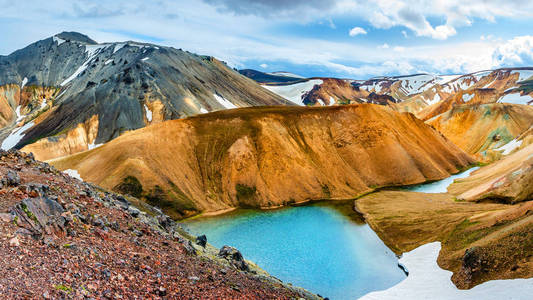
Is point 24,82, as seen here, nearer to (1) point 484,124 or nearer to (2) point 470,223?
(2) point 470,223

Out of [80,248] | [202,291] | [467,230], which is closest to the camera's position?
[80,248]

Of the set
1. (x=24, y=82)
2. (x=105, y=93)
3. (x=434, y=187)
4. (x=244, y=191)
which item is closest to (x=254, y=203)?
(x=244, y=191)

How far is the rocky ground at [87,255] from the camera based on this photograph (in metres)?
11.2

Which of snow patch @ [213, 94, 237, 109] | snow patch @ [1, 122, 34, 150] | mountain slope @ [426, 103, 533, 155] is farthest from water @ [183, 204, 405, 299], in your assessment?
mountain slope @ [426, 103, 533, 155]

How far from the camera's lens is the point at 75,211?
52.8ft

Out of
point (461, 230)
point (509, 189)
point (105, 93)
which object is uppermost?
point (105, 93)

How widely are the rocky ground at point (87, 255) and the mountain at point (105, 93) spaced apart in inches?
3316

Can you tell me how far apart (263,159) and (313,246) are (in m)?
25.5

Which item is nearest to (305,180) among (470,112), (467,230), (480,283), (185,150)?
(185,150)

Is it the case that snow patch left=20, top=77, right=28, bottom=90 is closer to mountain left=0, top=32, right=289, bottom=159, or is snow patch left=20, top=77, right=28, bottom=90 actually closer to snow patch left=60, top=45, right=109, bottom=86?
mountain left=0, top=32, right=289, bottom=159

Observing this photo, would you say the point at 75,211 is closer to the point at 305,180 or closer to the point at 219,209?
the point at 219,209

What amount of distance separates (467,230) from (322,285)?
54.1 ft

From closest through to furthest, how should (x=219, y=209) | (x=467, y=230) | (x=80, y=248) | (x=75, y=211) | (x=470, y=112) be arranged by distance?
1. (x=80, y=248)
2. (x=75, y=211)
3. (x=467, y=230)
4. (x=219, y=209)
5. (x=470, y=112)

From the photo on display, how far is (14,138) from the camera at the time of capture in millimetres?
111062
